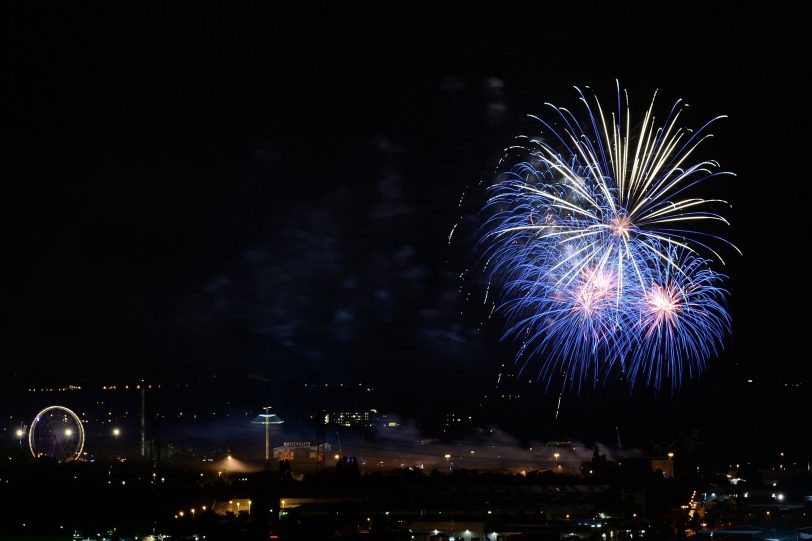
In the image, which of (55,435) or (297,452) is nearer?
(55,435)

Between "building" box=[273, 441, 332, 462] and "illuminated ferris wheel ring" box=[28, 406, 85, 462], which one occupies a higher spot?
"illuminated ferris wheel ring" box=[28, 406, 85, 462]

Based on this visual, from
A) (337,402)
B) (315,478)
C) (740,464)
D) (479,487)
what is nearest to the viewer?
(479,487)

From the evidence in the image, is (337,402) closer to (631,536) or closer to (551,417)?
(551,417)

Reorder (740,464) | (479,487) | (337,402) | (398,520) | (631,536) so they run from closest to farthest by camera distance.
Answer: (631,536) → (398,520) → (479,487) → (740,464) → (337,402)

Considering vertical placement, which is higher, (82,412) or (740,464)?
(82,412)

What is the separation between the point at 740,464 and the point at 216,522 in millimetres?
41539

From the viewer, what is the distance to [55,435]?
153 feet

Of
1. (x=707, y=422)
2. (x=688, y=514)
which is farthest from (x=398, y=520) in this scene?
(x=707, y=422)

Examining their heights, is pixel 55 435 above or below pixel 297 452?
above

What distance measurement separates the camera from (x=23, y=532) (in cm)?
2239

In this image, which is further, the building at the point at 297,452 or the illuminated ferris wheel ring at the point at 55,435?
the building at the point at 297,452

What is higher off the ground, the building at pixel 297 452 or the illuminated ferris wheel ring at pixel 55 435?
the illuminated ferris wheel ring at pixel 55 435

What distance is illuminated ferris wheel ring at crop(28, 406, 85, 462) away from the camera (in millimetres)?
45375

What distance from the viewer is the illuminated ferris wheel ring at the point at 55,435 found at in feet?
149
